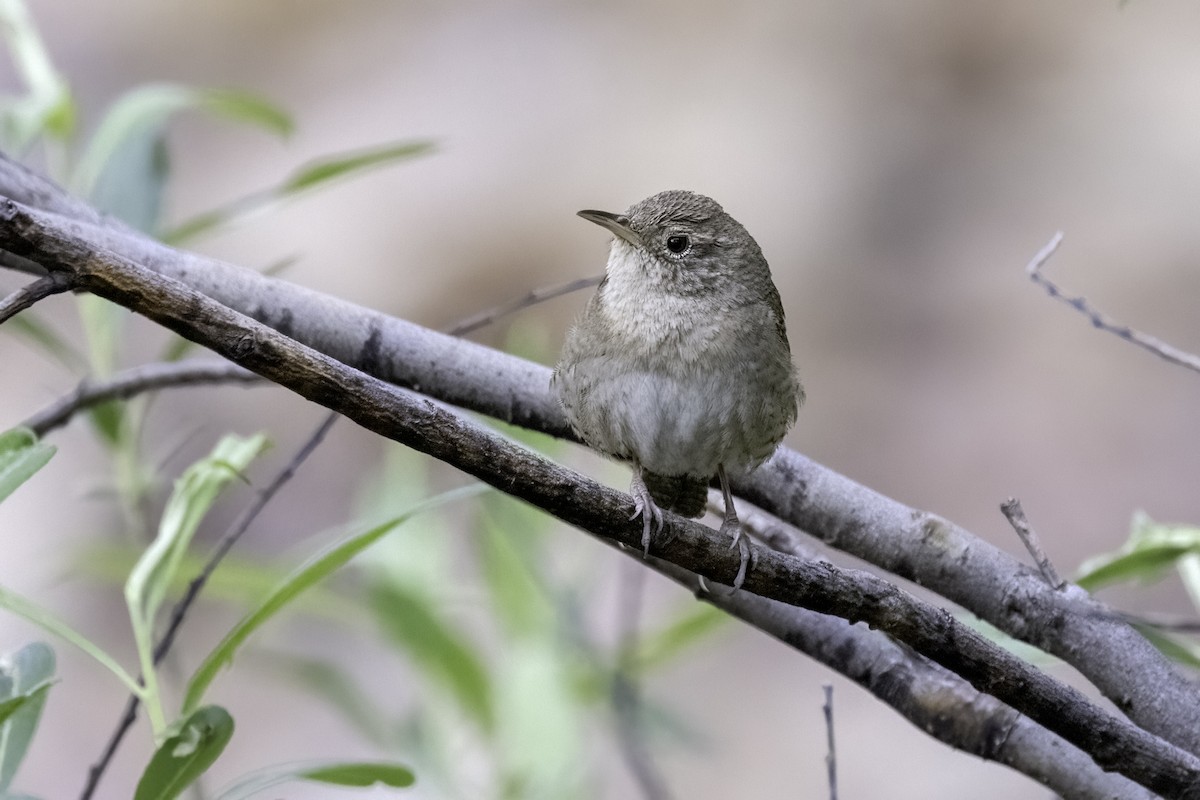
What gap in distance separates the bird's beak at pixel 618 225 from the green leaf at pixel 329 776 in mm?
1114

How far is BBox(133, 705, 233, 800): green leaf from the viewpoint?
170 centimetres

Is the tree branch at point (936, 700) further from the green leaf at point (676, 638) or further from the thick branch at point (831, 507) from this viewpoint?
the green leaf at point (676, 638)

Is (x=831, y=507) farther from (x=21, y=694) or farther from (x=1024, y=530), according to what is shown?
(x=21, y=694)

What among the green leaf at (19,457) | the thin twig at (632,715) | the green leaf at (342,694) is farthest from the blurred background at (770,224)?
the green leaf at (19,457)

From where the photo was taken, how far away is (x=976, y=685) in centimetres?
158

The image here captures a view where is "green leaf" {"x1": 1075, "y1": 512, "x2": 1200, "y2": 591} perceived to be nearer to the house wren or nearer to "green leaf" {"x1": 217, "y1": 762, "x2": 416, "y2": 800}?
the house wren

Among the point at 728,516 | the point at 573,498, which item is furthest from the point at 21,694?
the point at 728,516

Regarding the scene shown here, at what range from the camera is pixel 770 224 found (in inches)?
287

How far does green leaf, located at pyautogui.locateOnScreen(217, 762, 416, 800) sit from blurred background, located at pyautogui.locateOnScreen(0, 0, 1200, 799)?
136 inches

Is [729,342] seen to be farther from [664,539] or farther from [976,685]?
[976,685]

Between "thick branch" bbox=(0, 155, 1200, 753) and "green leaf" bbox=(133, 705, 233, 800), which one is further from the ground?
"thick branch" bbox=(0, 155, 1200, 753)

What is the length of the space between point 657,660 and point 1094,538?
356cm

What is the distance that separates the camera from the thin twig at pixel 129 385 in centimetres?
232

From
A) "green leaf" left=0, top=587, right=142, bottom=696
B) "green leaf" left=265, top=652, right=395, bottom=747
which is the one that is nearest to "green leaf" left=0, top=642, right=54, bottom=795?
"green leaf" left=0, top=587, right=142, bottom=696
